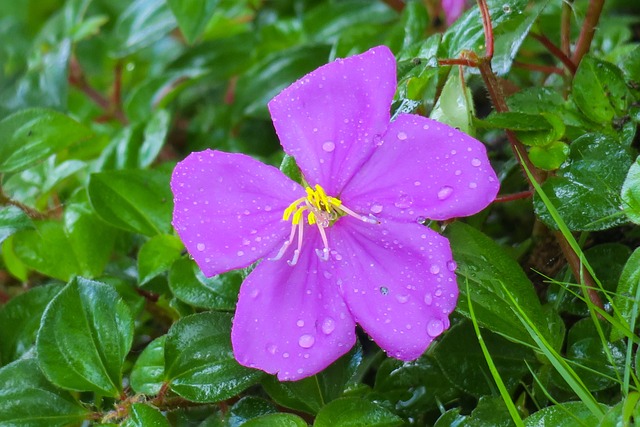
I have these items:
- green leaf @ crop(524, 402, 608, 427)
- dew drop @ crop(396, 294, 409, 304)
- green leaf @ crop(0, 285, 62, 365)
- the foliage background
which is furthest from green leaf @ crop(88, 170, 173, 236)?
green leaf @ crop(524, 402, 608, 427)

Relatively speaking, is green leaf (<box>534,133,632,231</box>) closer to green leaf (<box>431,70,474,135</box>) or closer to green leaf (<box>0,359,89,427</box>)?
green leaf (<box>431,70,474,135</box>)

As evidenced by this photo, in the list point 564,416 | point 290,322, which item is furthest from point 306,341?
point 564,416

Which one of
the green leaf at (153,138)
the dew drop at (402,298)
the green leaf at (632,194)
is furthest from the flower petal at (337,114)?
the green leaf at (153,138)

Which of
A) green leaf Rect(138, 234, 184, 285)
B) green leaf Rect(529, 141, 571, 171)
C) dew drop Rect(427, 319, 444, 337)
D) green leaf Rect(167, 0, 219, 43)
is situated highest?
green leaf Rect(167, 0, 219, 43)

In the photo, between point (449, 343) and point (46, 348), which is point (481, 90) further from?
point (46, 348)

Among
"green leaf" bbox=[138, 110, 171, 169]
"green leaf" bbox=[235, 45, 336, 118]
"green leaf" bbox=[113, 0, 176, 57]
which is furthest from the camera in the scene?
"green leaf" bbox=[113, 0, 176, 57]

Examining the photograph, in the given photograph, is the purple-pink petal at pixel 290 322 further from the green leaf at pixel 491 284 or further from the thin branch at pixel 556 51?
the thin branch at pixel 556 51
